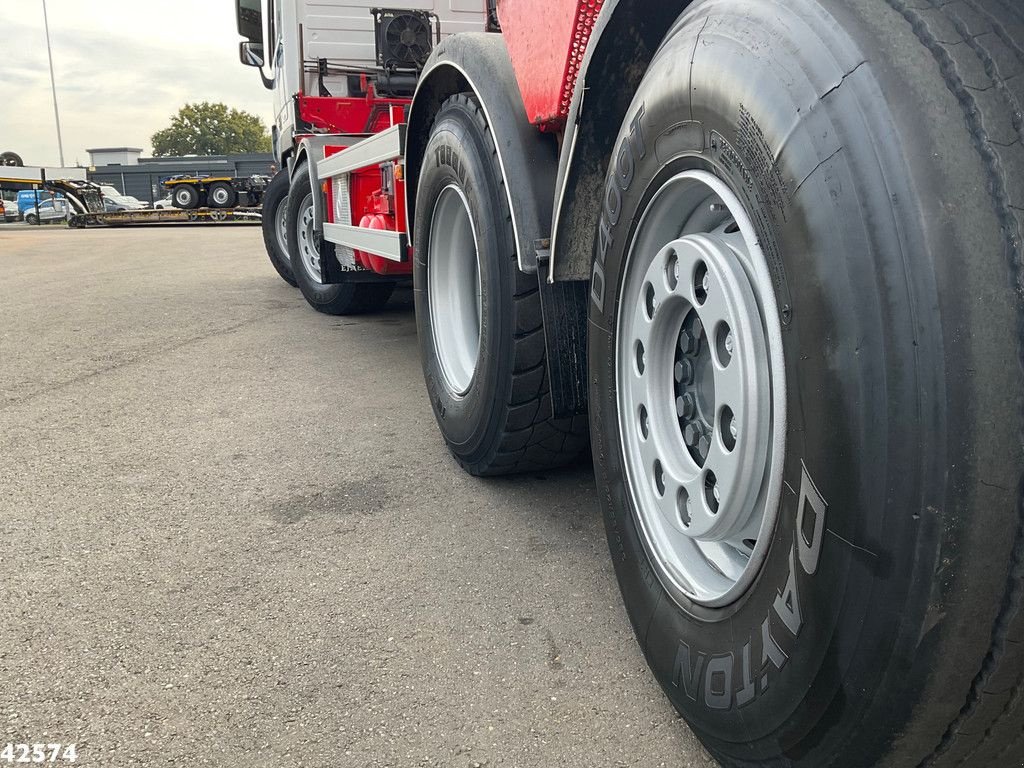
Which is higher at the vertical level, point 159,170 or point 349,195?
point 159,170

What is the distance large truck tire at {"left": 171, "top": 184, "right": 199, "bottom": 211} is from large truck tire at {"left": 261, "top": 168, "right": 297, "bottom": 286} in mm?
17652

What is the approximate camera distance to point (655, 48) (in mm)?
1688

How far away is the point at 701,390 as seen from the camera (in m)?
1.55

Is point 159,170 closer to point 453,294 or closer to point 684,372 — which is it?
point 453,294

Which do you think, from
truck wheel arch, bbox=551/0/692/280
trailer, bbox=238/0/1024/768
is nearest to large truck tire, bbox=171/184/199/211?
trailer, bbox=238/0/1024/768

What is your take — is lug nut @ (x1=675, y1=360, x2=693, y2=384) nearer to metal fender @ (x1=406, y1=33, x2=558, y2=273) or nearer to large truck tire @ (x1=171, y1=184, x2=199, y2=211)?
metal fender @ (x1=406, y1=33, x2=558, y2=273)

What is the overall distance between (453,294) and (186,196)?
75.7 feet

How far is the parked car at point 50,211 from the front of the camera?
26.8 m

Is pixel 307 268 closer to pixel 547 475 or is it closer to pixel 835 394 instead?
pixel 547 475

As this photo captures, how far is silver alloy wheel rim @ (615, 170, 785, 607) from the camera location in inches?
47.8

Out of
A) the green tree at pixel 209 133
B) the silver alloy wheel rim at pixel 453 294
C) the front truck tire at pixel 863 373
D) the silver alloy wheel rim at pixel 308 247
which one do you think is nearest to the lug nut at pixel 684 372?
the front truck tire at pixel 863 373

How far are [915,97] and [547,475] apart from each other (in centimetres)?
200

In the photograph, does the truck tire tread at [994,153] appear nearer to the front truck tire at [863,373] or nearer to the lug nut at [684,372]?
the front truck tire at [863,373]

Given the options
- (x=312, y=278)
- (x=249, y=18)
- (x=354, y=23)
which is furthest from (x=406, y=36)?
(x=249, y=18)
